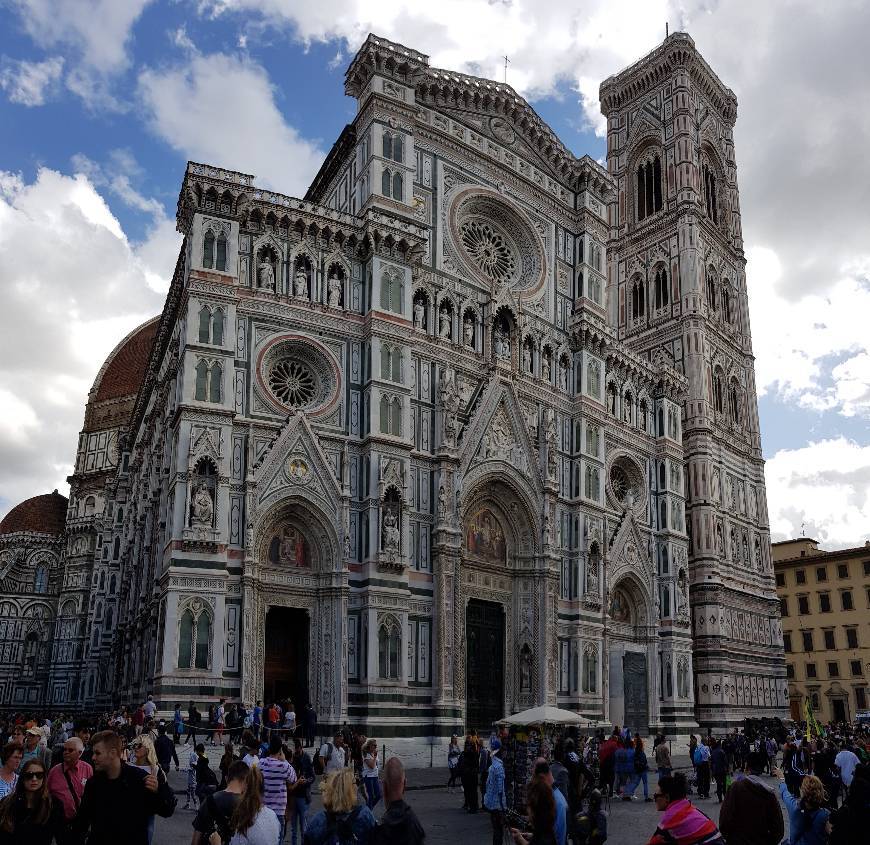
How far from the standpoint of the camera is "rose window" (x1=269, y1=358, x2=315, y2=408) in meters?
31.0

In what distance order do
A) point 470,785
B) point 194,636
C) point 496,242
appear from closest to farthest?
point 470,785, point 194,636, point 496,242

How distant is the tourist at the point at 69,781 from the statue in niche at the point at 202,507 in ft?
64.6

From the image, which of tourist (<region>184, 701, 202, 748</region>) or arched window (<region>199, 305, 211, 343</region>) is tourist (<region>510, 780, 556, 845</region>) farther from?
arched window (<region>199, 305, 211, 343</region>)

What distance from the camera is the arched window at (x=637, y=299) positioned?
57.2 metres

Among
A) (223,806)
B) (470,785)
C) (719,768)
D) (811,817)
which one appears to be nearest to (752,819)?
(811,817)

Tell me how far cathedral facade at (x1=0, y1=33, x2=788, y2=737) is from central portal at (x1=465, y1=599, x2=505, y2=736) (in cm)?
11

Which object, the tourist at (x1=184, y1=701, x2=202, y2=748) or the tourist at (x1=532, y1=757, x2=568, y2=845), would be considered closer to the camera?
the tourist at (x1=532, y1=757, x2=568, y2=845)

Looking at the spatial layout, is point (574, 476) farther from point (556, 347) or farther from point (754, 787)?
point (754, 787)

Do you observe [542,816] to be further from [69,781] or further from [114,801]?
[69,781]

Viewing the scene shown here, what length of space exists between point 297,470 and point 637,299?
111ft

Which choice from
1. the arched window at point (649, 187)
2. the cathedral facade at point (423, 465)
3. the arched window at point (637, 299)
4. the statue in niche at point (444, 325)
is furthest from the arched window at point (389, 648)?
the arched window at point (649, 187)

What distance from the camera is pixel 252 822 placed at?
6.77 m

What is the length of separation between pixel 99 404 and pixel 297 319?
42.3 m

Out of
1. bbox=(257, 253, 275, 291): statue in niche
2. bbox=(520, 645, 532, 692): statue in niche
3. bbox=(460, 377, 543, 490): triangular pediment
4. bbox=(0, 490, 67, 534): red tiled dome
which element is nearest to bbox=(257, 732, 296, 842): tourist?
bbox=(257, 253, 275, 291): statue in niche
